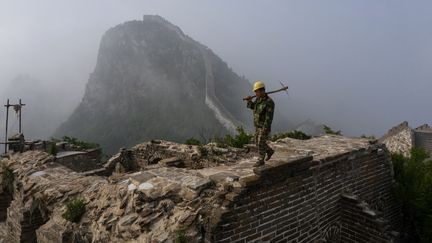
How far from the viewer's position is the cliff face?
75750mm

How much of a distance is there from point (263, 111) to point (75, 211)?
4.00m

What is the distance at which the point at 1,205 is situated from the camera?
11078 millimetres

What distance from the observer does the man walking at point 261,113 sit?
20.0 feet

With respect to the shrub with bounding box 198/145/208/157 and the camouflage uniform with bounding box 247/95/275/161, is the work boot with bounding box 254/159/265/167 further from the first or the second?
the shrub with bounding box 198/145/208/157

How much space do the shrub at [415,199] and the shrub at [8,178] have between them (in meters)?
10.3

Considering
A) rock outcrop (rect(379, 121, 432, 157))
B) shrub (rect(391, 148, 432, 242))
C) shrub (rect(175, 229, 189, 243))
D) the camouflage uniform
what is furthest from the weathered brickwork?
rock outcrop (rect(379, 121, 432, 157))

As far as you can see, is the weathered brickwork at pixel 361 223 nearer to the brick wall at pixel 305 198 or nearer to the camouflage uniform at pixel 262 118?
the brick wall at pixel 305 198

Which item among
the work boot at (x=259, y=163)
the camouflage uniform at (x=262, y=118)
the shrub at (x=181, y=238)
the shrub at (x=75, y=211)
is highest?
the camouflage uniform at (x=262, y=118)

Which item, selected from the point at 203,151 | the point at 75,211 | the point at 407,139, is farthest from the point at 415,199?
the point at 407,139

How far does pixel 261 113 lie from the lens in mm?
6168

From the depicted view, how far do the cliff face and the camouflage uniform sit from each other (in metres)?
55.8

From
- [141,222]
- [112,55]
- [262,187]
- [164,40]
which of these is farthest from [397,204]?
[112,55]

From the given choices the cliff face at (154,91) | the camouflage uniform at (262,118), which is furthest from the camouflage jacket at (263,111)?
the cliff face at (154,91)

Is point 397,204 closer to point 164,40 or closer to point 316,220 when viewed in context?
point 316,220
